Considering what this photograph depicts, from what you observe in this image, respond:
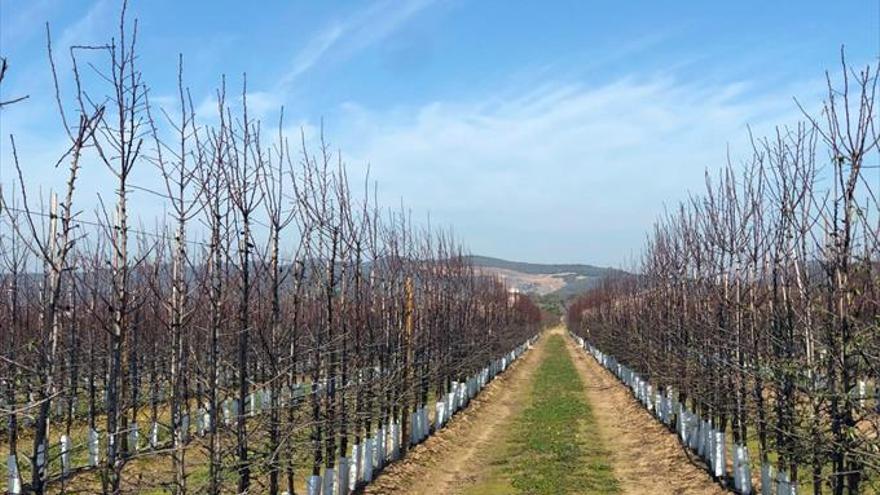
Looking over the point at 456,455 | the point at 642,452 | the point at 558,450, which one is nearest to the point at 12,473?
the point at 456,455

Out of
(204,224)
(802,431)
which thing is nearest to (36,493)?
(204,224)

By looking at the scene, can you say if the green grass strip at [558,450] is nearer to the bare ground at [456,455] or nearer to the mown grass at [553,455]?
the mown grass at [553,455]

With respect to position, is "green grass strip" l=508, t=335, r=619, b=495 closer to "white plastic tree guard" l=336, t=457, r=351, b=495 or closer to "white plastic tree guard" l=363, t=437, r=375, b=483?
"white plastic tree guard" l=363, t=437, r=375, b=483

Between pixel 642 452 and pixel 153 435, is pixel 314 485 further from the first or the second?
pixel 642 452

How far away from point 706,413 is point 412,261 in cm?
835

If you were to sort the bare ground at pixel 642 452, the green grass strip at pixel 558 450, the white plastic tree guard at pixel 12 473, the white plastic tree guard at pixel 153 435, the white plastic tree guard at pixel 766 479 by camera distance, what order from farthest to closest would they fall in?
1. the green grass strip at pixel 558 450
2. the bare ground at pixel 642 452
3. the white plastic tree guard at pixel 12 473
4. the white plastic tree guard at pixel 766 479
5. the white plastic tree guard at pixel 153 435

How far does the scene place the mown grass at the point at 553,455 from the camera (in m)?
13.7

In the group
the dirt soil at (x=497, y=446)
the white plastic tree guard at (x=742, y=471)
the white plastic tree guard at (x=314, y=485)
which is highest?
the white plastic tree guard at (x=314, y=485)

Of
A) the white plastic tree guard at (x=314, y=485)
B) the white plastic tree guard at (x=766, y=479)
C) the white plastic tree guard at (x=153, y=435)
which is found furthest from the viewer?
the white plastic tree guard at (x=766, y=479)

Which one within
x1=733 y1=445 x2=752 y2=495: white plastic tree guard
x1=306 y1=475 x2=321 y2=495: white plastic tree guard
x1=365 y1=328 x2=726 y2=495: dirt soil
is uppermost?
→ x1=306 y1=475 x2=321 y2=495: white plastic tree guard

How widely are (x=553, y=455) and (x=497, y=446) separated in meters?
2.08

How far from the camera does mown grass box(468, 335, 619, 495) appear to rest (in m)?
13.7

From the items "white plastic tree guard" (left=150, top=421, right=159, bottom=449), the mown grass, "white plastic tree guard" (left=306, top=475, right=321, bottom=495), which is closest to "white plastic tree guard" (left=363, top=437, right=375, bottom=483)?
the mown grass

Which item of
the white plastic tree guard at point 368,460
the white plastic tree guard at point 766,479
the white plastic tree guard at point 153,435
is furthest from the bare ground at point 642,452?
the white plastic tree guard at point 153,435
